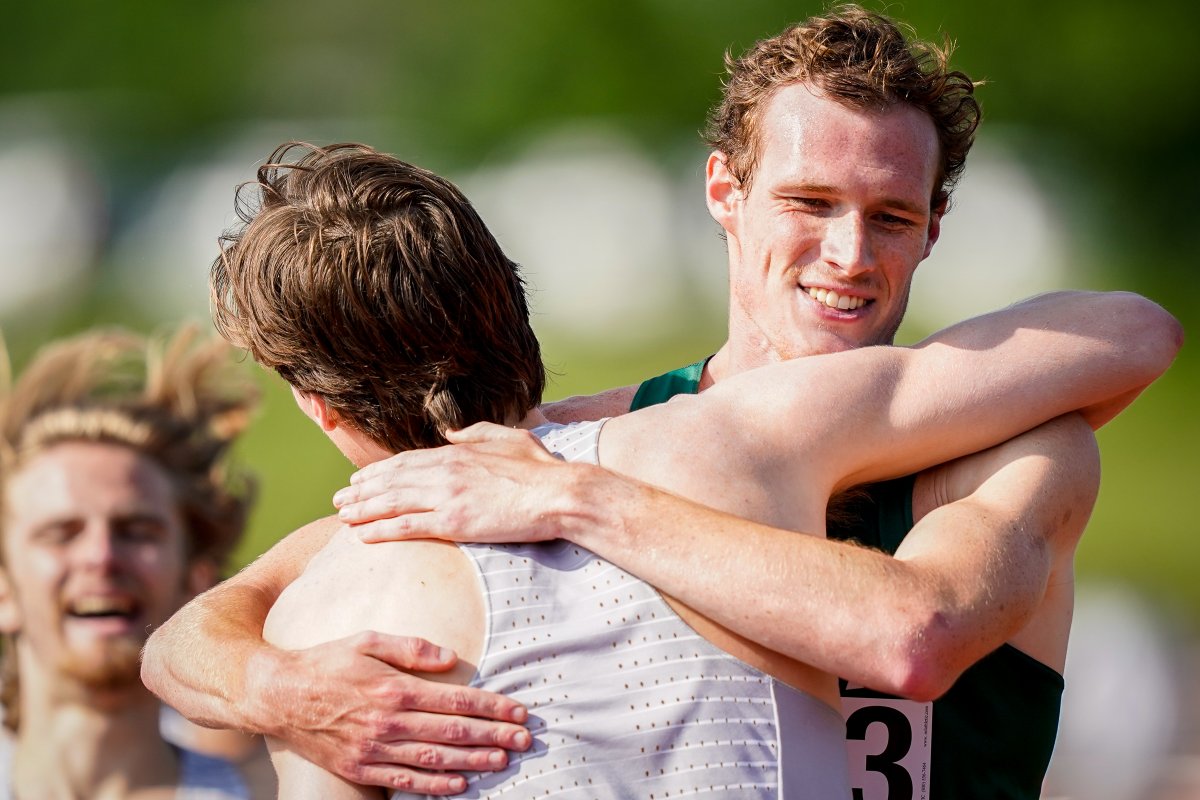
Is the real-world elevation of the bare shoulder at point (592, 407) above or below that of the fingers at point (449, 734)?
above

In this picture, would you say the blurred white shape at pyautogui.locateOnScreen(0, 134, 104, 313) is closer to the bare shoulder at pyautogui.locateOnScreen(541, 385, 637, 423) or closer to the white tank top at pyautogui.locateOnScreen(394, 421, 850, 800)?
the bare shoulder at pyautogui.locateOnScreen(541, 385, 637, 423)

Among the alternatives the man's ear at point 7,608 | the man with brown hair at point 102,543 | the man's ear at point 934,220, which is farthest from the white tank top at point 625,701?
the man's ear at point 7,608

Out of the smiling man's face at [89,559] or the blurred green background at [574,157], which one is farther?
the blurred green background at [574,157]

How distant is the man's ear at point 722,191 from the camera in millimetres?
2725

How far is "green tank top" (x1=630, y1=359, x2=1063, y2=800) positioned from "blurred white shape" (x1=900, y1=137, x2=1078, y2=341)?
6.04 m

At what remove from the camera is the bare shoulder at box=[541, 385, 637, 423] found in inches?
110

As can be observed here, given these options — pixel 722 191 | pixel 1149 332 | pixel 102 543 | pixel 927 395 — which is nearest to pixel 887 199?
pixel 722 191

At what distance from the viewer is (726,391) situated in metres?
1.62

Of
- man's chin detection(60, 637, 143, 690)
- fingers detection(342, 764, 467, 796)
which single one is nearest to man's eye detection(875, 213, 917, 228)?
fingers detection(342, 764, 467, 796)

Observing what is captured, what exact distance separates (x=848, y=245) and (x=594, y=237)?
17.7ft

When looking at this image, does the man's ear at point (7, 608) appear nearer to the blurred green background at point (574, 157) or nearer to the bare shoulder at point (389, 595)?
the blurred green background at point (574, 157)

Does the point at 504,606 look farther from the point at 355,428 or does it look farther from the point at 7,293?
the point at 7,293

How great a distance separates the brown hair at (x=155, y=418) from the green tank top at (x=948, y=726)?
3.26 m

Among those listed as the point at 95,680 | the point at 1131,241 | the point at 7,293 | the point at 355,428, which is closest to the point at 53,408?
the point at 95,680
